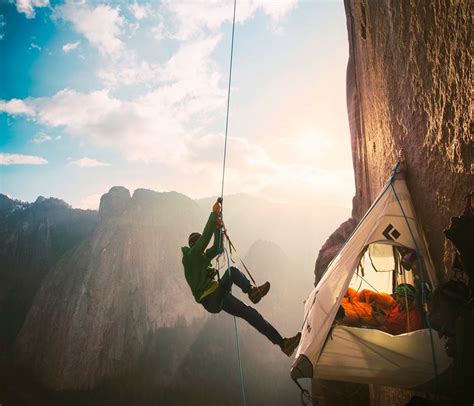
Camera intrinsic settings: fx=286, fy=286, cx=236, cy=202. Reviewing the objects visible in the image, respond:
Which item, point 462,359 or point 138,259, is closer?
point 462,359

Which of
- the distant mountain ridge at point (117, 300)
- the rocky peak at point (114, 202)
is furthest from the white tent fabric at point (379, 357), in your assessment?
the rocky peak at point (114, 202)

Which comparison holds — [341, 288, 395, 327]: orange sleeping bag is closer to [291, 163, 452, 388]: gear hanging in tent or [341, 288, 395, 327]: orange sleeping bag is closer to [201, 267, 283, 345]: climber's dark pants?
[291, 163, 452, 388]: gear hanging in tent

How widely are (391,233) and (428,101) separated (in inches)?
70.1

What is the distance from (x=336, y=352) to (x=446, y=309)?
145 cm

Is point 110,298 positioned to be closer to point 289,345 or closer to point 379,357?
point 289,345

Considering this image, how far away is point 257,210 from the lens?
97.4 metres

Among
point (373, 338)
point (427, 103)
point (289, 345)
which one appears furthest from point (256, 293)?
point (427, 103)

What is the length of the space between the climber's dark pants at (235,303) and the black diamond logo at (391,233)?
7.30ft

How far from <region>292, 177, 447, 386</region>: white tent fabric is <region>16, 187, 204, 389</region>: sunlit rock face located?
3900cm

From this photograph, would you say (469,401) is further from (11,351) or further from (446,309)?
(11,351)

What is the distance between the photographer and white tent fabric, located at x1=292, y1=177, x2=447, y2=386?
3.26 metres

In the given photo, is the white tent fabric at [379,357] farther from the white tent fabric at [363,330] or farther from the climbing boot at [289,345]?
the climbing boot at [289,345]

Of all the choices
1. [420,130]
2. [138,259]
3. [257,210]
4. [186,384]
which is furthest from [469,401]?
[257,210]

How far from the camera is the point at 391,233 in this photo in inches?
151
